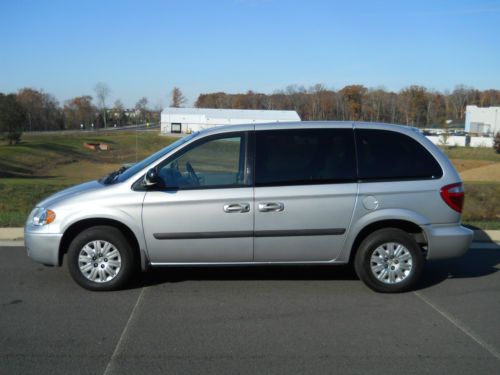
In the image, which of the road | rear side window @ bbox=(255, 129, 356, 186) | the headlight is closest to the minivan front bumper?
the headlight

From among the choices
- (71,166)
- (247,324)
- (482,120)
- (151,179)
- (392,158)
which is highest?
(482,120)

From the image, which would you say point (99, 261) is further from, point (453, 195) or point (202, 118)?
point (202, 118)

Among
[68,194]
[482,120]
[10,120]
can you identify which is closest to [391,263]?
[68,194]

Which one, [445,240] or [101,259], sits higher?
[445,240]

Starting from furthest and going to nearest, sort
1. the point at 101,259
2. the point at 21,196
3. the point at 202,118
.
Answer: the point at 202,118 < the point at 21,196 < the point at 101,259

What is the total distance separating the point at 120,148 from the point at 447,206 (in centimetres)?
4924

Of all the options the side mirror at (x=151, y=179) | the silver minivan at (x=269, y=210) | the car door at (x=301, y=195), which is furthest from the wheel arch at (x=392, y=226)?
the side mirror at (x=151, y=179)

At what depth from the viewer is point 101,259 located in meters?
6.05

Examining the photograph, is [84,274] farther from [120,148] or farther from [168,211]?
[120,148]

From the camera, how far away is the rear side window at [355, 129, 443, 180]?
6227mm

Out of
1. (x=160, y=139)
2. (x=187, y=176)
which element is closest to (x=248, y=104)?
(x=160, y=139)

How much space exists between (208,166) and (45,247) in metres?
2.05

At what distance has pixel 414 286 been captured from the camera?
633 centimetres

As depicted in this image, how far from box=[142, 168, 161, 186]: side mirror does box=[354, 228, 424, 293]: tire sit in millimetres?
2450
